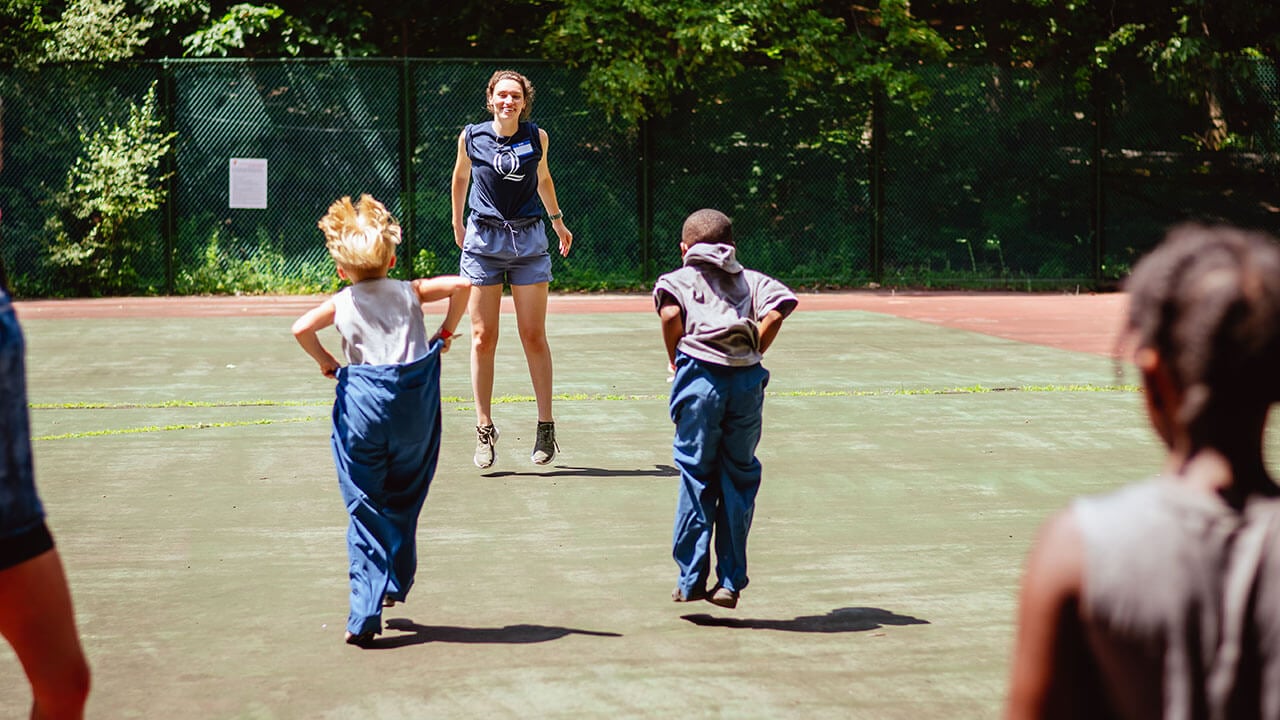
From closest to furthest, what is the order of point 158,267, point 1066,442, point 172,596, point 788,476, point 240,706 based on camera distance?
point 240,706 → point 172,596 → point 788,476 → point 1066,442 → point 158,267

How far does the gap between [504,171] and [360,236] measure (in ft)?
10.4

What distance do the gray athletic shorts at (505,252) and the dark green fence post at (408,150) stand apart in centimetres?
1217

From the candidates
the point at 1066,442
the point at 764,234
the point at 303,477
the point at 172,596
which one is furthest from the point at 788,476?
the point at 764,234

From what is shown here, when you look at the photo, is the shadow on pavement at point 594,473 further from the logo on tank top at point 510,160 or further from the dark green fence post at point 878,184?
the dark green fence post at point 878,184

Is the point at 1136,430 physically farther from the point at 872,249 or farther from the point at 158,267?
the point at 158,267

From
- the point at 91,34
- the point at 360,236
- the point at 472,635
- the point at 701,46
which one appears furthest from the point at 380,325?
the point at 91,34

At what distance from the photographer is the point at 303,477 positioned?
7.85 metres

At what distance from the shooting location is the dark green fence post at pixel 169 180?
20.1 metres

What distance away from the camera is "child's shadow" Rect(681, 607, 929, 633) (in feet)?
16.7

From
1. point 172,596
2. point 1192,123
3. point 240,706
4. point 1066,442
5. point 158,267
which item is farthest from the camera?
point 1192,123

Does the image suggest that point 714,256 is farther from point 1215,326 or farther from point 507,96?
point 1215,326

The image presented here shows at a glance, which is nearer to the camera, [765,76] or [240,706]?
[240,706]

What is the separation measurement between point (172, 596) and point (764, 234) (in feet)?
53.0

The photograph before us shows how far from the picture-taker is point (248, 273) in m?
20.3
